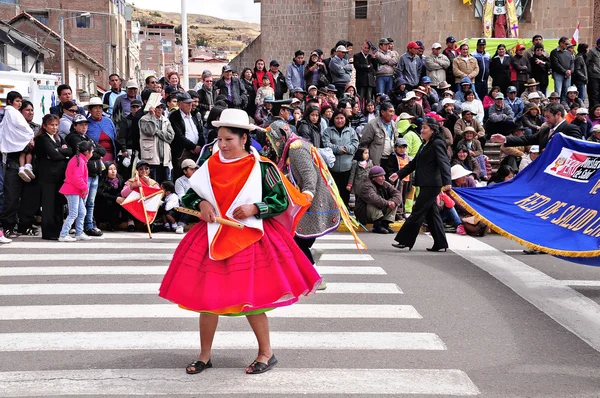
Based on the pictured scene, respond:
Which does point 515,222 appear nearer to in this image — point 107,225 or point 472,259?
point 472,259

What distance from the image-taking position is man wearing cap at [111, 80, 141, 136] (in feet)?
52.1

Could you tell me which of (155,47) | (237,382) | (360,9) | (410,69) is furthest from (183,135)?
(155,47)

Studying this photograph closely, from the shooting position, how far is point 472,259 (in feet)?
38.2

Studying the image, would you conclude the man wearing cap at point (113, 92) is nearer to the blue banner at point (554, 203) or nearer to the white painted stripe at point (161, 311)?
the blue banner at point (554, 203)

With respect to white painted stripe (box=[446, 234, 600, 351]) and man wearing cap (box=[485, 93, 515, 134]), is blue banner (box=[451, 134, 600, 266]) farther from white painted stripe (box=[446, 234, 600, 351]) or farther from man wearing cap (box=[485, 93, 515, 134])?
man wearing cap (box=[485, 93, 515, 134])

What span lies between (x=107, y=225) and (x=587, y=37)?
21378mm

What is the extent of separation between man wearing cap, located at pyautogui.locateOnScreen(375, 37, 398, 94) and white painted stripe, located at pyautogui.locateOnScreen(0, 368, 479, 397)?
48.4 feet

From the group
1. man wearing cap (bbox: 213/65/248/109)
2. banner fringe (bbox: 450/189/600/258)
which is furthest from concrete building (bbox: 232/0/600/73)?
banner fringe (bbox: 450/189/600/258)

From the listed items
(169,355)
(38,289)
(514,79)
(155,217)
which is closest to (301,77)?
(514,79)

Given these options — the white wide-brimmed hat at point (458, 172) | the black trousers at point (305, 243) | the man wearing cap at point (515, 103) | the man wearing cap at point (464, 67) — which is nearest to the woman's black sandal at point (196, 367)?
the black trousers at point (305, 243)

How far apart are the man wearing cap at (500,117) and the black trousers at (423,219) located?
7.41 metres

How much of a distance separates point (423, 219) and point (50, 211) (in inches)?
219

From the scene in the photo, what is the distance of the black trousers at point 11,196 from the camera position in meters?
12.8

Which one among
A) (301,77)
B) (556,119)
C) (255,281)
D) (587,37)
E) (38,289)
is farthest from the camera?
(587,37)
